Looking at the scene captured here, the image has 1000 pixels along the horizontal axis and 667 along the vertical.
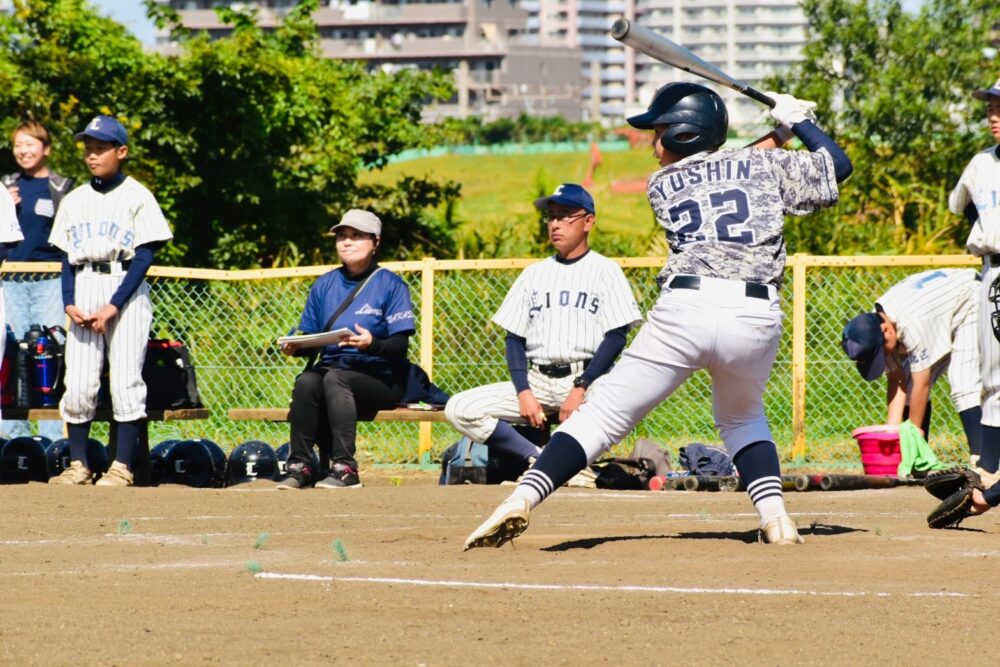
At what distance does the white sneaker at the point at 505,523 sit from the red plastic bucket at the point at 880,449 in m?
4.84

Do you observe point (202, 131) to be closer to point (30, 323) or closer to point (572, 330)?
point (30, 323)

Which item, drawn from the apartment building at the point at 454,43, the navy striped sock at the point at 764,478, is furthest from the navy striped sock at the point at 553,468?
the apartment building at the point at 454,43

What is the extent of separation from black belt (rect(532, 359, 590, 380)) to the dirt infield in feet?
5.55

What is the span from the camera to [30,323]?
36.8 ft

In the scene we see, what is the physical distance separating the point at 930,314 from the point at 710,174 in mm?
4112

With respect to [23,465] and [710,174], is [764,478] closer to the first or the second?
[710,174]

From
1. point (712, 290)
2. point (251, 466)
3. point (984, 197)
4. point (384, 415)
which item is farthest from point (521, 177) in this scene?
point (712, 290)

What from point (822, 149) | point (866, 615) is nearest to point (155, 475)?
point (822, 149)

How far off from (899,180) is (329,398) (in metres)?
14.3

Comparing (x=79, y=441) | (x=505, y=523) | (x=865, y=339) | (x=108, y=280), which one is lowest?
(x=79, y=441)

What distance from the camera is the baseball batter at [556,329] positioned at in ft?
31.9

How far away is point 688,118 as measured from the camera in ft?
21.1

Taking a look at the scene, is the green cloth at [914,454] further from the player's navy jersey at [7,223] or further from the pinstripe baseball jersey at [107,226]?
the player's navy jersey at [7,223]

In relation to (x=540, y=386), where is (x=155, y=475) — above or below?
below
